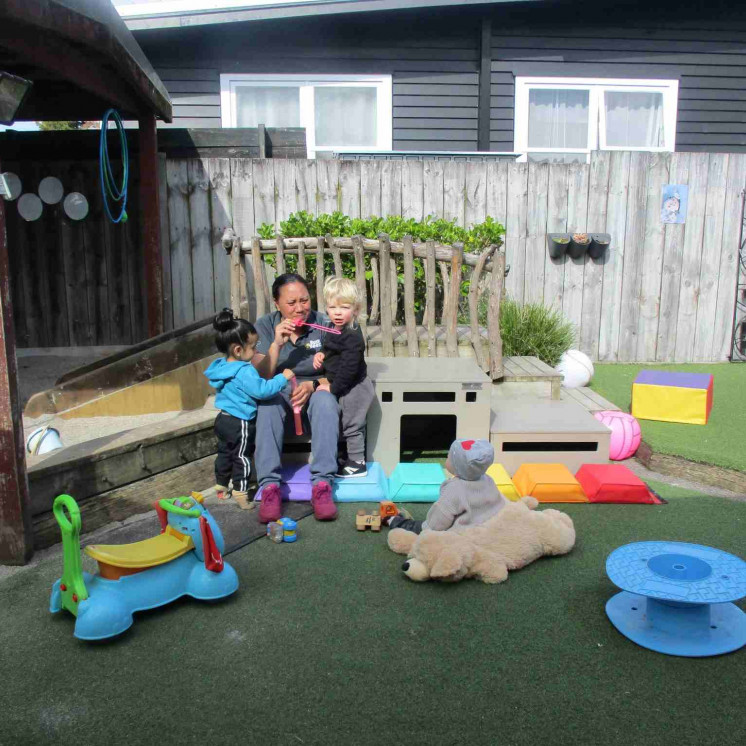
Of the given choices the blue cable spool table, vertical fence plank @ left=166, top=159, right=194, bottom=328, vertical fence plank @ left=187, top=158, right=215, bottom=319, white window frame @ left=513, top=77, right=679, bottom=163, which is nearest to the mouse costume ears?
the blue cable spool table

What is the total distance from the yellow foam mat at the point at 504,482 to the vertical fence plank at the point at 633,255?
4.38m

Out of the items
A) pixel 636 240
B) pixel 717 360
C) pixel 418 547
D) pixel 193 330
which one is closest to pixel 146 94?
pixel 193 330

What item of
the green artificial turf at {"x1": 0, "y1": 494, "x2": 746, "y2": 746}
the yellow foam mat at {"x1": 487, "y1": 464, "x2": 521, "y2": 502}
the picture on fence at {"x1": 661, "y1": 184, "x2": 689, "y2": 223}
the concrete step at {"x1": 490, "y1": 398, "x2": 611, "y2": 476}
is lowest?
the green artificial turf at {"x1": 0, "y1": 494, "x2": 746, "y2": 746}

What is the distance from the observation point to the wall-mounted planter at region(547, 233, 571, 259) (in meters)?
7.71

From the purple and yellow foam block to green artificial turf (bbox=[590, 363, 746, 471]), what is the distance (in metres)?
0.07

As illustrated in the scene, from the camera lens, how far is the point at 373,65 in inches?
405

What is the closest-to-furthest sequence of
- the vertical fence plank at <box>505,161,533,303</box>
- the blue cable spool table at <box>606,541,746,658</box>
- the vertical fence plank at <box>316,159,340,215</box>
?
1. the blue cable spool table at <box>606,541,746,658</box>
2. the vertical fence plank at <box>316,159,340,215</box>
3. the vertical fence plank at <box>505,161,533,303</box>

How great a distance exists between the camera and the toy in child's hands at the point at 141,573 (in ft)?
8.60

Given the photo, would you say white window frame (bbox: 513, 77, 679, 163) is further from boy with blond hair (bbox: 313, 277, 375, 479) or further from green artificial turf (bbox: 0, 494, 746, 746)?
green artificial turf (bbox: 0, 494, 746, 746)

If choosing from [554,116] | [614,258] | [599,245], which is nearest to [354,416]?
[599,245]

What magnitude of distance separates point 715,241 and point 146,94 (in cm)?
608

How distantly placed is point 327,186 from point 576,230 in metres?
2.76

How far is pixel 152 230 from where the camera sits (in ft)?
22.3

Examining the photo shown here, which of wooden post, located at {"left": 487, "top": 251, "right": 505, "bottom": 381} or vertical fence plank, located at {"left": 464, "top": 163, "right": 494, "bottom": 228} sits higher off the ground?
vertical fence plank, located at {"left": 464, "top": 163, "right": 494, "bottom": 228}
